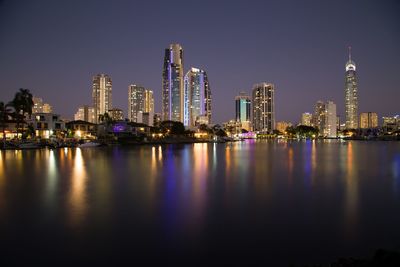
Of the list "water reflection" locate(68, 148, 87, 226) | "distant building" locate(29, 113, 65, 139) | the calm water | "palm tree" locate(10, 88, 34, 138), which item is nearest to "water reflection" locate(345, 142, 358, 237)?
the calm water

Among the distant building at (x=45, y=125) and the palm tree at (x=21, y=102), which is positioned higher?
the palm tree at (x=21, y=102)

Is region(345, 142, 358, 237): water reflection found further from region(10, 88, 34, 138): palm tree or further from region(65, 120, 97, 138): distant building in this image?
region(65, 120, 97, 138): distant building

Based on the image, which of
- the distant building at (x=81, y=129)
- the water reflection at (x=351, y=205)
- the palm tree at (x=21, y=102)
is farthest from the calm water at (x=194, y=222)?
the distant building at (x=81, y=129)

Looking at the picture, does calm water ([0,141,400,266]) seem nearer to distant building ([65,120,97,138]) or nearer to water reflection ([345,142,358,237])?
water reflection ([345,142,358,237])

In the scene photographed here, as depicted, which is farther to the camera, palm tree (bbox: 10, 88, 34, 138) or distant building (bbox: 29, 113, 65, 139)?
distant building (bbox: 29, 113, 65, 139)

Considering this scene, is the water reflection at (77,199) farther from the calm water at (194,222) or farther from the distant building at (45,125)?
the distant building at (45,125)

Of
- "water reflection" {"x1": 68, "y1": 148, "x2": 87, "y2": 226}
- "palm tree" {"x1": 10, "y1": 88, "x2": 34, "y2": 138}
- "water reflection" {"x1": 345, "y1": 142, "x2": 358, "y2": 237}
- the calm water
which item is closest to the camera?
the calm water

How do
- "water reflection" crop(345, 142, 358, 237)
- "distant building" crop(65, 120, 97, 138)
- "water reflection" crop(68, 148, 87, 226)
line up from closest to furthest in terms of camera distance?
"water reflection" crop(345, 142, 358, 237) < "water reflection" crop(68, 148, 87, 226) < "distant building" crop(65, 120, 97, 138)

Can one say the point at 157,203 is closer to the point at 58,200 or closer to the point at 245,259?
the point at 58,200

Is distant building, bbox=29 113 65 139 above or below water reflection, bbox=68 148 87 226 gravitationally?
above

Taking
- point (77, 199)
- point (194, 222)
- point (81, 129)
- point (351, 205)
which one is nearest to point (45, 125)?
point (81, 129)

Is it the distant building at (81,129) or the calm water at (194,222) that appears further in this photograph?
the distant building at (81,129)

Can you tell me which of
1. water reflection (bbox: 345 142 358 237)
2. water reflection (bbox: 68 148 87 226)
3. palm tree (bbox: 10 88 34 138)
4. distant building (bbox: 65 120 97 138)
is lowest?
water reflection (bbox: 345 142 358 237)

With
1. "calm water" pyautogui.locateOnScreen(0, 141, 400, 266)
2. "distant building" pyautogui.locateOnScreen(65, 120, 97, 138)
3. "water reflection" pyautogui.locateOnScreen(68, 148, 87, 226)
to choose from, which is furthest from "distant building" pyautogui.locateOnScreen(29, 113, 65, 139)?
"calm water" pyautogui.locateOnScreen(0, 141, 400, 266)
